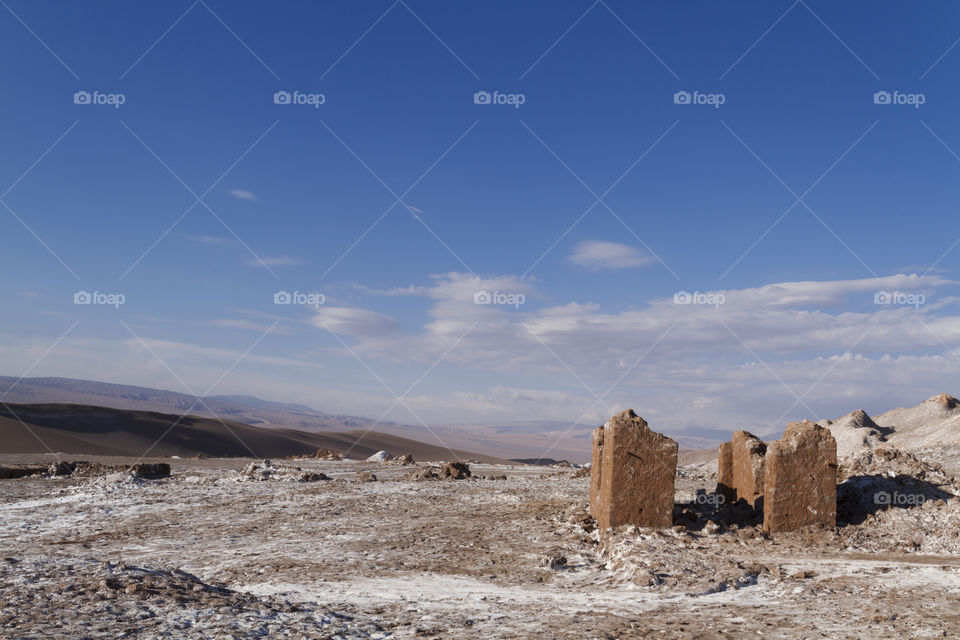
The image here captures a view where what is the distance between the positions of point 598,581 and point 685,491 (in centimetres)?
877

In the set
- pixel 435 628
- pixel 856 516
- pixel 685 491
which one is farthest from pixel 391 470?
pixel 435 628

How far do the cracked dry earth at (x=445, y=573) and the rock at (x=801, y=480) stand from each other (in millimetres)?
308

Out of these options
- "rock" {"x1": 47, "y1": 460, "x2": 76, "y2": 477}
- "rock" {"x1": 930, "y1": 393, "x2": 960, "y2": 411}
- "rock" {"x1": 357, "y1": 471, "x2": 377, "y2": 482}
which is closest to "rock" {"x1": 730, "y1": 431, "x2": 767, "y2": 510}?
"rock" {"x1": 357, "y1": 471, "x2": 377, "y2": 482}

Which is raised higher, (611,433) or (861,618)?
(611,433)

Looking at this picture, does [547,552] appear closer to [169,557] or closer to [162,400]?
[169,557]

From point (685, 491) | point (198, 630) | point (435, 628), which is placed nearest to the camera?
point (198, 630)

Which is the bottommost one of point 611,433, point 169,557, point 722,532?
point 169,557

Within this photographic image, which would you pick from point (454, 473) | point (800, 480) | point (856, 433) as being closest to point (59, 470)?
point (454, 473)

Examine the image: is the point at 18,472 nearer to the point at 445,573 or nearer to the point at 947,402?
the point at 445,573

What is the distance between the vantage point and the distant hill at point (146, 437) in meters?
38.6

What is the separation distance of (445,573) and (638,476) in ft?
11.9

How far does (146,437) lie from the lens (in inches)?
1873

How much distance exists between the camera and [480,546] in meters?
10.5

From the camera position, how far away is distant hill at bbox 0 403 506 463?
38.6 m
